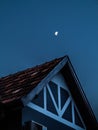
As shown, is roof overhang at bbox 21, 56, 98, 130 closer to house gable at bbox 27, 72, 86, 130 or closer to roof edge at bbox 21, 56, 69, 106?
roof edge at bbox 21, 56, 69, 106

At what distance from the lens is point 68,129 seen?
42.2ft

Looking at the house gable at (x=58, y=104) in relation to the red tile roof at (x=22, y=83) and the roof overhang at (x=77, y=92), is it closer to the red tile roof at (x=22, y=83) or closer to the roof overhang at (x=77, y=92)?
the roof overhang at (x=77, y=92)

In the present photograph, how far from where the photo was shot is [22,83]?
1159 centimetres

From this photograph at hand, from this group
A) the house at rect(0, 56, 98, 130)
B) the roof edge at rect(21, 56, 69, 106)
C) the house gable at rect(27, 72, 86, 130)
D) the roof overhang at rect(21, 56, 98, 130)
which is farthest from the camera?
the roof overhang at rect(21, 56, 98, 130)

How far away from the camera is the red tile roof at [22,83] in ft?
34.0

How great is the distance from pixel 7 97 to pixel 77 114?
4.61m

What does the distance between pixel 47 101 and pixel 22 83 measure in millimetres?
1196

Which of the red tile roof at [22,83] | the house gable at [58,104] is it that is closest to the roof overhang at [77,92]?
the house gable at [58,104]

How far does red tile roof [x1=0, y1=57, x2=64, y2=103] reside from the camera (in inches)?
408

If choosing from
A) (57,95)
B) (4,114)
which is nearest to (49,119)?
(57,95)

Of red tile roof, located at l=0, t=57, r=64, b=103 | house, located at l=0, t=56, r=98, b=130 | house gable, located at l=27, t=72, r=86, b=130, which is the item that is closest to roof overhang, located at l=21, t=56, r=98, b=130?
house, located at l=0, t=56, r=98, b=130

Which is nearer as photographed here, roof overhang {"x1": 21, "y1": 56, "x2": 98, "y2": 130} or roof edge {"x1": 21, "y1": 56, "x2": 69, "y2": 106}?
roof edge {"x1": 21, "y1": 56, "x2": 69, "y2": 106}

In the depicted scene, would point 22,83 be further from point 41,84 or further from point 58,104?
point 58,104

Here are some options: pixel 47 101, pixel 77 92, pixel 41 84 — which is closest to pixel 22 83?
pixel 41 84
